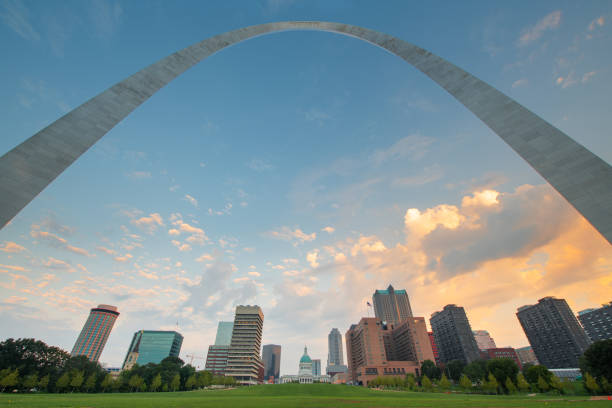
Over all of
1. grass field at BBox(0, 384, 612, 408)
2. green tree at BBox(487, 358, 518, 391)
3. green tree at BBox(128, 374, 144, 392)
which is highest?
green tree at BBox(487, 358, 518, 391)

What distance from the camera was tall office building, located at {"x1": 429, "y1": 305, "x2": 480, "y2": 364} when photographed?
132 m

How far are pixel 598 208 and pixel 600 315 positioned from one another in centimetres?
20008

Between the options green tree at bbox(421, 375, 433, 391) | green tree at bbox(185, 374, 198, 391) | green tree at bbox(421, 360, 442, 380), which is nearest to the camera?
green tree at bbox(421, 375, 433, 391)

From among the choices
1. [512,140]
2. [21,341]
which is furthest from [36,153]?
[21,341]

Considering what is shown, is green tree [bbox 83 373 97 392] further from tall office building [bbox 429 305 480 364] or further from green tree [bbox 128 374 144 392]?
tall office building [bbox 429 305 480 364]

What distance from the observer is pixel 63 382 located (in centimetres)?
4866

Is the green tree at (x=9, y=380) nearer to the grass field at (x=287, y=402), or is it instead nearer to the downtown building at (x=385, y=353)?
the grass field at (x=287, y=402)

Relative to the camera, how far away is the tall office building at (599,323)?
124 m

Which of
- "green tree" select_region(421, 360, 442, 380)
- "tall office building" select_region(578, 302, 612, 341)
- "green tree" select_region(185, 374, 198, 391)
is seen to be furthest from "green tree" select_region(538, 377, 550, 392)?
"tall office building" select_region(578, 302, 612, 341)

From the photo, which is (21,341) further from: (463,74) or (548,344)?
(548,344)

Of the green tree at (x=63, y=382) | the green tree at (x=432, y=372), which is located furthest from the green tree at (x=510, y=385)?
the green tree at (x=63, y=382)

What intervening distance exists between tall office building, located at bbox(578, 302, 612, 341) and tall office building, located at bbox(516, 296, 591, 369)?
3246mm

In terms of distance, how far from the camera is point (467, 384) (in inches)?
2128

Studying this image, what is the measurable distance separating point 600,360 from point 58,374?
10280 cm
